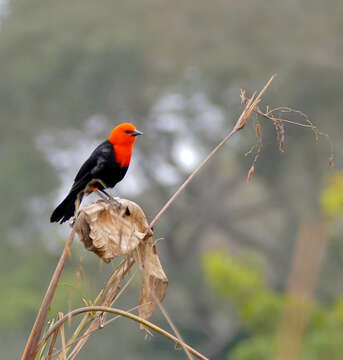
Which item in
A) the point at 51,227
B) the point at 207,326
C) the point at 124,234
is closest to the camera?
the point at 124,234

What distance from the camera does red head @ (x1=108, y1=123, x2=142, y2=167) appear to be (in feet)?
11.2

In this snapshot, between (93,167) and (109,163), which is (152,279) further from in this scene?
(109,163)

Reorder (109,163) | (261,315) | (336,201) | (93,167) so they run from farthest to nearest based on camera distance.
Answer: (261,315) < (336,201) < (109,163) < (93,167)

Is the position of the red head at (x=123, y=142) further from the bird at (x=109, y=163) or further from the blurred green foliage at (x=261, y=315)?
the blurred green foliage at (x=261, y=315)

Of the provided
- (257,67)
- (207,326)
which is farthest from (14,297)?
(257,67)

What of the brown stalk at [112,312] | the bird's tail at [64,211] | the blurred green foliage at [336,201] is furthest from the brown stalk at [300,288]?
the blurred green foliage at [336,201]

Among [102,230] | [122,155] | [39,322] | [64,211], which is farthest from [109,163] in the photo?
[39,322]

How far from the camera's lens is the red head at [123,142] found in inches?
134

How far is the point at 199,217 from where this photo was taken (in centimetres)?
1736

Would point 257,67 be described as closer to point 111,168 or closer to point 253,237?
point 253,237

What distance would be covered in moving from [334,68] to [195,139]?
118 inches

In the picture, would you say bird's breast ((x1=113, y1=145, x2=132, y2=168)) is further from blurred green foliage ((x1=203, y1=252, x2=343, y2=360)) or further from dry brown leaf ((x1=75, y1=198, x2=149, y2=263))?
blurred green foliage ((x1=203, y1=252, x2=343, y2=360))

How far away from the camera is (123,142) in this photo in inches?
138

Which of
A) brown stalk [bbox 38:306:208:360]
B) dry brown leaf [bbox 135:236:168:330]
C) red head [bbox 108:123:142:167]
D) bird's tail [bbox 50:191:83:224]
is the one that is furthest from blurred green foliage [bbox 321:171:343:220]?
brown stalk [bbox 38:306:208:360]
